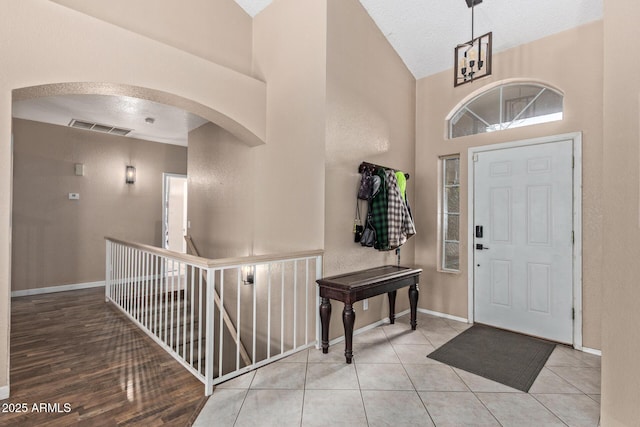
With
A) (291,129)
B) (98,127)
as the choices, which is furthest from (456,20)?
(98,127)

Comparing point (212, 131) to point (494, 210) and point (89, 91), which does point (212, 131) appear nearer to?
point (89, 91)

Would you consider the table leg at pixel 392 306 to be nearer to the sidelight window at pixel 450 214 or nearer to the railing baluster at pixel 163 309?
the sidelight window at pixel 450 214

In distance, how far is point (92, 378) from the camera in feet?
7.79

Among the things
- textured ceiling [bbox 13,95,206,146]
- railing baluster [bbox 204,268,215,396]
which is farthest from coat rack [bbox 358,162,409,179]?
textured ceiling [bbox 13,95,206,146]

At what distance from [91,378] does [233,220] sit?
7.36ft

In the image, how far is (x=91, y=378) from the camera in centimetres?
237

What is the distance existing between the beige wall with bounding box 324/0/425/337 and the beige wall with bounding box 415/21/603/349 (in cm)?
35

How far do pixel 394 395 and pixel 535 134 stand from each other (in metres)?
2.82

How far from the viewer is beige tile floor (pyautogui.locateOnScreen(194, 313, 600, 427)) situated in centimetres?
191

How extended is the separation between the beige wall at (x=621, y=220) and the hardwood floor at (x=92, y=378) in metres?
2.40

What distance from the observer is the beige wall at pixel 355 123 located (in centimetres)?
297

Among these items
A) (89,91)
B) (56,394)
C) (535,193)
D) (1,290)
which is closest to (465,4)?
(535,193)

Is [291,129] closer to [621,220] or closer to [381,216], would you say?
[381,216]

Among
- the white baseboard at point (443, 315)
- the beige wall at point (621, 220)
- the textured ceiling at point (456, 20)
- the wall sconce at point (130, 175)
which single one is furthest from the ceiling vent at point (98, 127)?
the beige wall at point (621, 220)
